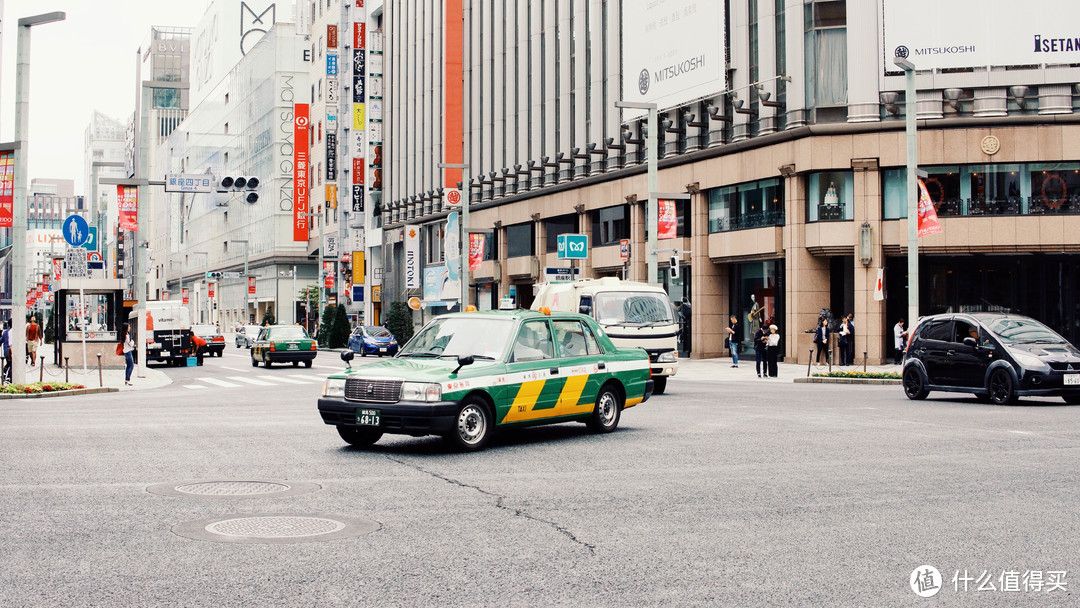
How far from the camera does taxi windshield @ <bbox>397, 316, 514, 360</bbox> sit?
13.5 meters

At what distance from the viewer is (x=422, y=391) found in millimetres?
12336

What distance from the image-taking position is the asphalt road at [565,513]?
247 inches

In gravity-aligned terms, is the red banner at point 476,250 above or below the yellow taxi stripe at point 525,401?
above

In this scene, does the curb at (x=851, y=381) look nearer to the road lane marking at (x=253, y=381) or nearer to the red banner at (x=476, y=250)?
the road lane marking at (x=253, y=381)

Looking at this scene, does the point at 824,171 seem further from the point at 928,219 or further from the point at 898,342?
the point at 928,219

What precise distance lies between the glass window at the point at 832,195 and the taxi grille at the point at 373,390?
27.7m

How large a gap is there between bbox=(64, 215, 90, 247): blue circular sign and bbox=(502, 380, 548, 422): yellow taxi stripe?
2636 cm

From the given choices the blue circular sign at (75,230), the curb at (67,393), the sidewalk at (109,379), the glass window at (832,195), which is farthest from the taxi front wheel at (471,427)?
the glass window at (832,195)

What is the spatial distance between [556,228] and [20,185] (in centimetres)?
3166

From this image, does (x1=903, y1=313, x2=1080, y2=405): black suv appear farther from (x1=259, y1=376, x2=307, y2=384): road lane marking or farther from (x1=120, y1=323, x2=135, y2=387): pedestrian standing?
(x1=120, y1=323, x2=135, y2=387): pedestrian standing

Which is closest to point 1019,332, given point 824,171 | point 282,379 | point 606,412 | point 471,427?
point 606,412

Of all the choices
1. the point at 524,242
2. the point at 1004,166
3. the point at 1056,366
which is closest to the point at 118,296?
the point at 524,242

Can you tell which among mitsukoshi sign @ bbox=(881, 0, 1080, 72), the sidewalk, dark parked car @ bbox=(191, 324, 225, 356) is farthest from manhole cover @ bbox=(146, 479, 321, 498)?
dark parked car @ bbox=(191, 324, 225, 356)

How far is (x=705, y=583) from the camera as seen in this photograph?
21.0 feet
